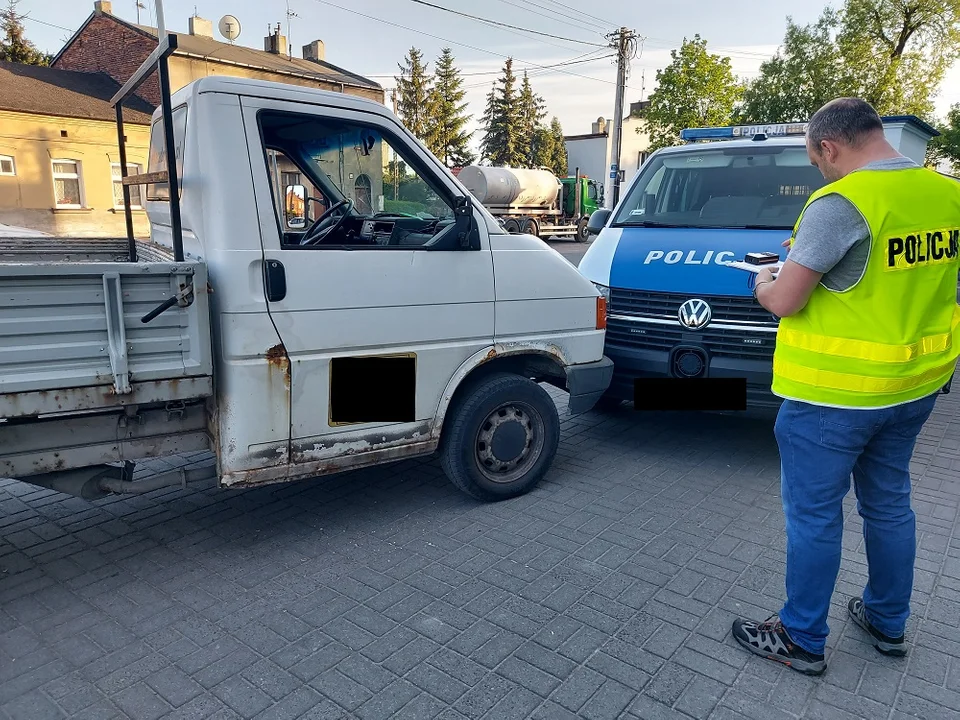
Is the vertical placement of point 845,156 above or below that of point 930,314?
above

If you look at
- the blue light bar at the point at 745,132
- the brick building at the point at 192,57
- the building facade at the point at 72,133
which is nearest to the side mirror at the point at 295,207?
the blue light bar at the point at 745,132

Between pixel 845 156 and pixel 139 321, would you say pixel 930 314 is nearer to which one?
pixel 845 156

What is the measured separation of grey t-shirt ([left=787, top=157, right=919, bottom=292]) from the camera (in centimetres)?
237

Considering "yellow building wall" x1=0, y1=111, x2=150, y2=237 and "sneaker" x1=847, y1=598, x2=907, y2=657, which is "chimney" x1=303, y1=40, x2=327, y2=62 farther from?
"sneaker" x1=847, y1=598, x2=907, y2=657

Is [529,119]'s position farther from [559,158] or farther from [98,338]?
[98,338]

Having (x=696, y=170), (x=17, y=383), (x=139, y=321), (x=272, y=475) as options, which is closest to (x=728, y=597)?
(x=272, y=475)

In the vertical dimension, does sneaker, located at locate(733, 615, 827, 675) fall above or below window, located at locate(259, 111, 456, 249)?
below

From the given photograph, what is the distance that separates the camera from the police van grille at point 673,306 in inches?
181

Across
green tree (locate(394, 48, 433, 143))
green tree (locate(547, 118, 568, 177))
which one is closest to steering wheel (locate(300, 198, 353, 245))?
green tree (locate(394, 48, 433, 143))

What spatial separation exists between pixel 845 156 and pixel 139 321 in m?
2.86

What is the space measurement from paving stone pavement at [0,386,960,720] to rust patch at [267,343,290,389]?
Answer: 98 cm

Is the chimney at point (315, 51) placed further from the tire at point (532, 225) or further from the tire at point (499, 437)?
the tire at point (499, 437)

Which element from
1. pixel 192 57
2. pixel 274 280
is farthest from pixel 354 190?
pixel 192 57

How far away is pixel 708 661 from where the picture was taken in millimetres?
2750
